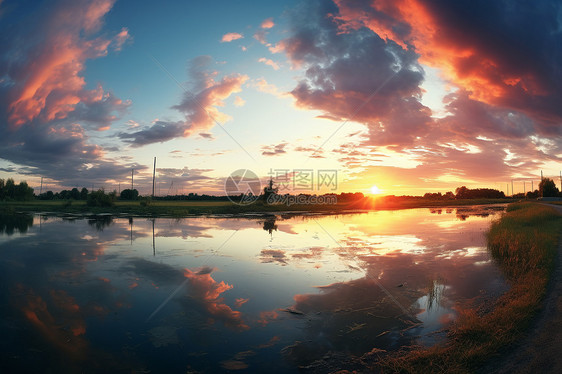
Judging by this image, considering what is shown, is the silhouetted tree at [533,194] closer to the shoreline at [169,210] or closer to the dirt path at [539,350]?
the shoreline at [169,210]

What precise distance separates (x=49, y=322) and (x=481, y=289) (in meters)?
13.7

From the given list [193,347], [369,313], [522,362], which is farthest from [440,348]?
[193,347]

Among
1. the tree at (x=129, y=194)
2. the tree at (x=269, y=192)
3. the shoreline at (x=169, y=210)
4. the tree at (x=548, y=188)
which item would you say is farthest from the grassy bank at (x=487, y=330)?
the tree at (x=548, y=188)

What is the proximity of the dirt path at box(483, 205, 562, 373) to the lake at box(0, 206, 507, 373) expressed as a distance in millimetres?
1493

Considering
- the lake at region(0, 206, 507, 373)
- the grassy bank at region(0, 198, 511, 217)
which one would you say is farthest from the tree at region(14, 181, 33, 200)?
the lake at region(0, 206, 507, 373)

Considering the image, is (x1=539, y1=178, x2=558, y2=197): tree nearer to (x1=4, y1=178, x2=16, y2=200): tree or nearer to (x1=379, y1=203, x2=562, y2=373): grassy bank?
(x1=379, y1=203, x2=562, y2=373): grassy bank

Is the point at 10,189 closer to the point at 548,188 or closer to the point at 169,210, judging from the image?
the point at 169,210

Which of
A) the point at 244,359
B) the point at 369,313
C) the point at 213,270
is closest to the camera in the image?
the point at 244,359

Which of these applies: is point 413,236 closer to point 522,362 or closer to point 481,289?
point 481,289

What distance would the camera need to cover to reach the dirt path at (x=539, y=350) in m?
5.60

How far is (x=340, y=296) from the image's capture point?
10086 millimetres

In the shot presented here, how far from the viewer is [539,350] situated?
6184mm

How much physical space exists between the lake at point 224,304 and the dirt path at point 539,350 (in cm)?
149

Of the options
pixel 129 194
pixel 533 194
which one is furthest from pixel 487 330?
pixel 533 194
